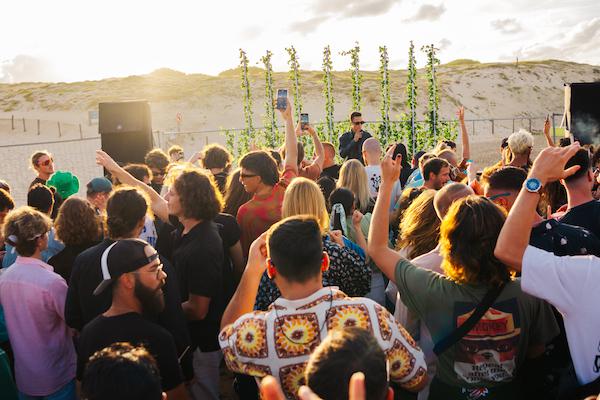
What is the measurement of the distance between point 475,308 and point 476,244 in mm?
272

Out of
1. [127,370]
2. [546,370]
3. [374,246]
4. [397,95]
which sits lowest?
[546,370]


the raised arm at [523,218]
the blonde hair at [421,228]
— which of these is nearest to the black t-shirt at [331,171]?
the blonde hair at [421,228]

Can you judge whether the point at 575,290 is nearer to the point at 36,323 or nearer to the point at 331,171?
the point at 36,323

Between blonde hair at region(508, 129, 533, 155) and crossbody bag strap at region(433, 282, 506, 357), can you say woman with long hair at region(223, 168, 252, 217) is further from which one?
blonde hair at region(508, 129, 533, 155)

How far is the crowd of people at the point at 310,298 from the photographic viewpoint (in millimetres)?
1912

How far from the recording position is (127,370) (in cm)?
164

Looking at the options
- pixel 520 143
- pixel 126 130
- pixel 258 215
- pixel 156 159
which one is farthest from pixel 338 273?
pixel 126 130

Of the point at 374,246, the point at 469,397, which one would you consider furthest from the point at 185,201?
the point at 469,397

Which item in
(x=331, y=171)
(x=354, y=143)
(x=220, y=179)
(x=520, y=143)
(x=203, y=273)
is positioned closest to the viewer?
(x=203, y=273)

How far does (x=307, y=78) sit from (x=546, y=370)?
5518 centimetres

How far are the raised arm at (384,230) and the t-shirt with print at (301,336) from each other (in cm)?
52

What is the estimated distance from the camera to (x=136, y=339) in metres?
2.23

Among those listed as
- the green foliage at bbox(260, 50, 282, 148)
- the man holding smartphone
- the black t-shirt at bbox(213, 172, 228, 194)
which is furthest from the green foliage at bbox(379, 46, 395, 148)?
the black t-shirt at bbox(213, 172, 228, 194)

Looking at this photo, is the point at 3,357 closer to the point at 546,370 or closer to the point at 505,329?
the point at 505,329
